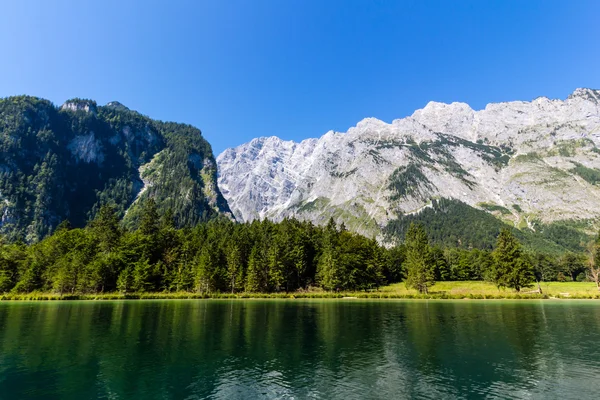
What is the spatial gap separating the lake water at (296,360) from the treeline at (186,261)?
67.6m

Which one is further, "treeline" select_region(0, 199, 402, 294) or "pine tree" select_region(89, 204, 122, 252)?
"pine tree" select_region(89, 204, 122, 252)

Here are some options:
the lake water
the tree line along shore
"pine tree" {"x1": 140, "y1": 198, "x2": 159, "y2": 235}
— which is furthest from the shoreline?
the lake water

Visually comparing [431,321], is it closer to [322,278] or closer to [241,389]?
[241,389]

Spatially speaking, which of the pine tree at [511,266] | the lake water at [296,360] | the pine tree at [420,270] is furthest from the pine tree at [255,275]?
the pine tree at [511,266]

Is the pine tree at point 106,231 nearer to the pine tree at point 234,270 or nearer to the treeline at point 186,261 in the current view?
the treeline at point 186,261

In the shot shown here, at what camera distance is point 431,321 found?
6312 cm

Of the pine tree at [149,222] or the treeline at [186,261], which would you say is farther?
the pine tree at [149,222]

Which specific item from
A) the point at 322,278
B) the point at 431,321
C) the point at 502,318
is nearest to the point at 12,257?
the point at 322,278

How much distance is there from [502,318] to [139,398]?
65.9 m

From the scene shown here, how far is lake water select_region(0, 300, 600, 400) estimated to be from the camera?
26.0m

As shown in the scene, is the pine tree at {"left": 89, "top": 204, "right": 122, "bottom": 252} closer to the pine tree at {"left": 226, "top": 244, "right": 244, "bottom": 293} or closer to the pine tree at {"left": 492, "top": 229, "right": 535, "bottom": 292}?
the pine tree at {"left": 226, "top": 244, "right": 244, "bottom": 293}

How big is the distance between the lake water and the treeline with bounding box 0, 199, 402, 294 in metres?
67.6

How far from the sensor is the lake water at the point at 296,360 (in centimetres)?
2595

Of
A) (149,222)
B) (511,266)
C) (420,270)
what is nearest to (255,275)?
(149,222)
